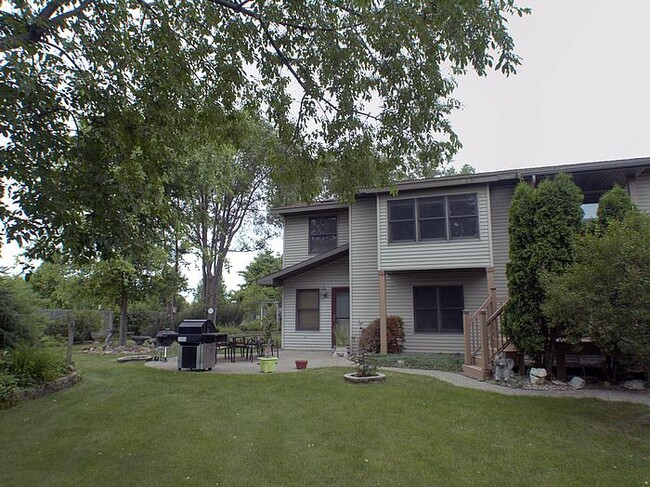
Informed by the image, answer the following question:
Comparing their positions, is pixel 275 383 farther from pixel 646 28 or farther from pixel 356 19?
pixel 646 28

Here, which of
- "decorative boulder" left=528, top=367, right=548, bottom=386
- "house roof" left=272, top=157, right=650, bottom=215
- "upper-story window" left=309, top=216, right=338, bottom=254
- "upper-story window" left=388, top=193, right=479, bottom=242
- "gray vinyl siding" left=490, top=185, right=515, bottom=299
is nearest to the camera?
"decorative boulder" left=528, top=367, right=548, bottom=386

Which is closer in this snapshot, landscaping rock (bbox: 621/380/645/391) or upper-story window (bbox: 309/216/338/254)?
landscaping rock (bbox: 621/380/645/391)

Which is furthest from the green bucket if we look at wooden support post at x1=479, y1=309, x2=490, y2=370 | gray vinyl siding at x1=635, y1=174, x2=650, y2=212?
gray vinyl siding at x1=635, y1=174, x2=650, y2=212

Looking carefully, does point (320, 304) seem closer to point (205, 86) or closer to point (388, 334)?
point (388, 334)

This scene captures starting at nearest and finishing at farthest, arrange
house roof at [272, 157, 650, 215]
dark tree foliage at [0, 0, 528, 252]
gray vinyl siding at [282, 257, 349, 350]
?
dark tree foliage at [0, 0, 528, 252] < house roof at [272, 157, 650, 215] < gray vinyl siding at [282, 257, 349, 350]

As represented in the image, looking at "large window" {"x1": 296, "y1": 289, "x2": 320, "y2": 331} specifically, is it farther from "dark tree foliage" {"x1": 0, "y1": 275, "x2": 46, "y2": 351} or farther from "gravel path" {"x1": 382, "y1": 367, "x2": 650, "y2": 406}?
"dark tree foliage" {"x1": 0, "y1": 275, "x2": 46, "y2": 351}

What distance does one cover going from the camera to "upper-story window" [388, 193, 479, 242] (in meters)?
12.6

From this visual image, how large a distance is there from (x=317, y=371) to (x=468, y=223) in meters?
6.27

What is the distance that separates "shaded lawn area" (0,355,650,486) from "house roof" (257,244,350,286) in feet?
23.2

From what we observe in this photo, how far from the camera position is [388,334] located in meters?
13.0

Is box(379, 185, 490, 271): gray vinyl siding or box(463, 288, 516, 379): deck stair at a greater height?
box(379, 185, 490, 271): gray vinyl siding

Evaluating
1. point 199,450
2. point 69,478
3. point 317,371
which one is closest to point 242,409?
point 199,450

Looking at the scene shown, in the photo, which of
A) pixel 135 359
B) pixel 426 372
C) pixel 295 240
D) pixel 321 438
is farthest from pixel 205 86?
pixel 295 240

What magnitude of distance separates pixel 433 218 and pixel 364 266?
2753mm
